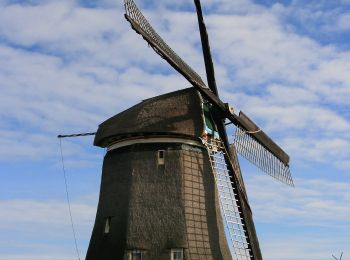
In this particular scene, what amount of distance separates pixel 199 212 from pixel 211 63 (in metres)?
4.03

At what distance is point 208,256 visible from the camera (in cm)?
1333

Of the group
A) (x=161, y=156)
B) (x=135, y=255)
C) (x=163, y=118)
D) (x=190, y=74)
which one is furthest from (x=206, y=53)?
(x=135, y=255)

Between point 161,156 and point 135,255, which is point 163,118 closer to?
point 161,156

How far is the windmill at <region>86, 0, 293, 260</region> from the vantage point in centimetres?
1321

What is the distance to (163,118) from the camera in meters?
13.8

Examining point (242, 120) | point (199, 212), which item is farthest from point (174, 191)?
point (242, 120)

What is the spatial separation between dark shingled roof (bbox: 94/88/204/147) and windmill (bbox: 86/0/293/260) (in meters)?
0.02

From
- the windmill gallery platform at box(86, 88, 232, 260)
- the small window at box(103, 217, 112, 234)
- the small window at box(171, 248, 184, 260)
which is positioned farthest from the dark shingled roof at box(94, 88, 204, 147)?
the small window at box(171, 248, 184, 260)

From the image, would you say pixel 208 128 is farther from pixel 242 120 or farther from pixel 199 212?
pixel 199 212

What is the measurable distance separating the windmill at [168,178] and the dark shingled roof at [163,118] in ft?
0.08

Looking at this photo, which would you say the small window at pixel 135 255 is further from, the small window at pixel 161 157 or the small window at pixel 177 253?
the small window at pixel 161 157

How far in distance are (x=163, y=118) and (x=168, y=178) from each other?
4.68 feet

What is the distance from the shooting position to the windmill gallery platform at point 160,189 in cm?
1316

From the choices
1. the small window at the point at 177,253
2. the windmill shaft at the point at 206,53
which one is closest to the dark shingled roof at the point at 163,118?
the windmill shaft at the point at 206,53
